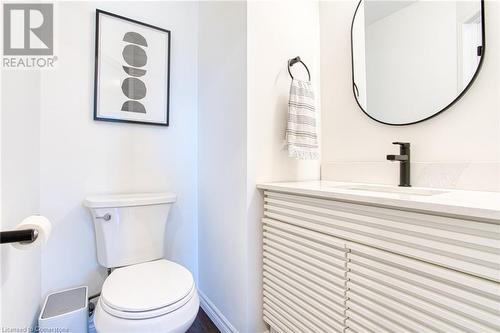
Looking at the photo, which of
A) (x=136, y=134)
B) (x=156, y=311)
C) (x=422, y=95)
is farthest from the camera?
(x=136, y=134)

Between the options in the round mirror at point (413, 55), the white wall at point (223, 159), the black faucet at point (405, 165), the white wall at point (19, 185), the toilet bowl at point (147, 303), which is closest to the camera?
the white wall at point (19, 185)

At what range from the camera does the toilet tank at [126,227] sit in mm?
1294

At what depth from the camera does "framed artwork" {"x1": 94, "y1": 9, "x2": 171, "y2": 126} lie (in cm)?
144

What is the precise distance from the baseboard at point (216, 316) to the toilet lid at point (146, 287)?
1.47 feet

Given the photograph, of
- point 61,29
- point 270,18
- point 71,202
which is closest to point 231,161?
point 270,18

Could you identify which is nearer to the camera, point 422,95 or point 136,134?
point 422,95

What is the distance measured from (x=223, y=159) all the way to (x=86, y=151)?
801 mm

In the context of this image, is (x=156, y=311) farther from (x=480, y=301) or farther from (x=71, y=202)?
(x=480, y=301)

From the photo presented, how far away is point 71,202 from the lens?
138 cm

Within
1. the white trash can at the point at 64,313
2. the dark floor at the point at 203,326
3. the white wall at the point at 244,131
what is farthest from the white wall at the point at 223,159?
the white trash can at the point at 64,313

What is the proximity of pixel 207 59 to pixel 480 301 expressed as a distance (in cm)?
169

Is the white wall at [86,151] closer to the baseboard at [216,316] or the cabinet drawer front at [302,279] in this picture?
the baseboard at [216,316]

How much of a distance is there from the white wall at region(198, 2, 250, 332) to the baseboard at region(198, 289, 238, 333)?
0.02m

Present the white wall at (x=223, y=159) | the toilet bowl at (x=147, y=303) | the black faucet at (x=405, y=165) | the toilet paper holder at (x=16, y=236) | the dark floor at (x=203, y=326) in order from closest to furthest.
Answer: the toilet paper holder at (x=16, y=236), the toilet bowl at (x=147, y=303), the black faucet at (x=405, y=165), the white wall at (x=223, y=159), the dark floor at (x=203, y=326)
